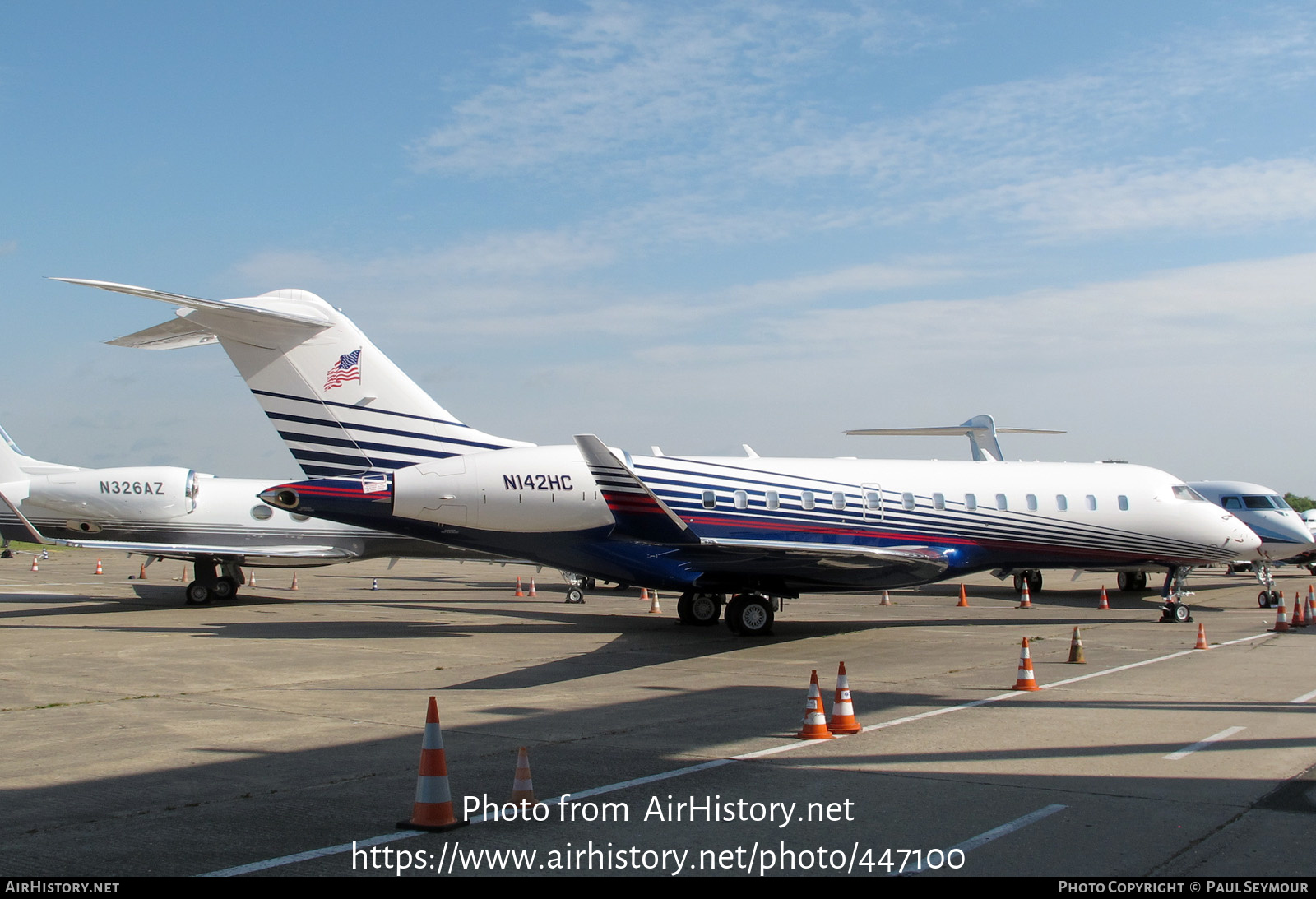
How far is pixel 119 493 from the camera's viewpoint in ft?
76.6

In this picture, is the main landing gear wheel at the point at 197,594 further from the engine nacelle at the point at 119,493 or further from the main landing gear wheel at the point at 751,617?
the main landing gear wheel at the point at 751,617

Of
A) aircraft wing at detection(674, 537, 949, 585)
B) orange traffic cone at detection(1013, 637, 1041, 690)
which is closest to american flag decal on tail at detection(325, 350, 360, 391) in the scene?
aircraft wing at detection(674, 537, 949, 585)

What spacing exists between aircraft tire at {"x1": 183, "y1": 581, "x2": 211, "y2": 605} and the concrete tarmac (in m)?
5.84

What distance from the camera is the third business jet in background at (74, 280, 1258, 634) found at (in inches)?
621

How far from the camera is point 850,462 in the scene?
750 inches

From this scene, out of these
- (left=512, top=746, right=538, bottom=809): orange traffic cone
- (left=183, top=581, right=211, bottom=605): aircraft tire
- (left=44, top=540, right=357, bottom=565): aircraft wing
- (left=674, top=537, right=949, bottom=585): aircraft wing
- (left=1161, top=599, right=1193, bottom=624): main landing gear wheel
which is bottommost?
(left=1161, top=599, right=1193, bottom=624): main landing gear wheel

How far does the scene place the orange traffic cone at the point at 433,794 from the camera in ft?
19.3

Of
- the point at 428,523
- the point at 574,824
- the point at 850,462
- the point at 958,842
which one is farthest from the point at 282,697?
the point at 850,462

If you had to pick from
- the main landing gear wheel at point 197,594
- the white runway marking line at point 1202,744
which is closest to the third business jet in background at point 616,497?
the white runway marking line at point 1202,744

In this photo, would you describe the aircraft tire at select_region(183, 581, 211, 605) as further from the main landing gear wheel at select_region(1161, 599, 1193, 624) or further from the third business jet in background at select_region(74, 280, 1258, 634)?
the main landing gear wheel at select_region(1161, 599, 1193, 624)

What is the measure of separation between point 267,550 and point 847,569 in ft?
46.4

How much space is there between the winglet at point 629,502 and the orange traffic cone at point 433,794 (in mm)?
7698
